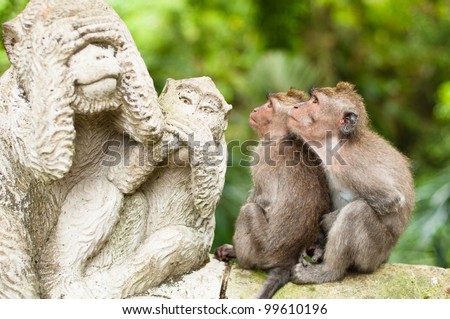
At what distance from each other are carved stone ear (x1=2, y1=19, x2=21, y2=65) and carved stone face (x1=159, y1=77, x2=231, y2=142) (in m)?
0.91

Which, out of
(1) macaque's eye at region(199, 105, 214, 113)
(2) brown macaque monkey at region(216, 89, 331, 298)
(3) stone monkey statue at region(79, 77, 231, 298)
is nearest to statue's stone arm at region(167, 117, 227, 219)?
(3) stone monkey statue at region(79, 77, 231, 298)

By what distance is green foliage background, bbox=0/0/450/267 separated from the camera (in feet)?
26.0

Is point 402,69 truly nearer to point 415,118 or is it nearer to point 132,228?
point 415,118

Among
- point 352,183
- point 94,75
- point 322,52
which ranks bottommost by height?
point 322,52

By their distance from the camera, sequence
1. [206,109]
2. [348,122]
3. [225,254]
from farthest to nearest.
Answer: [225,254] → [348,122] → [206,109]

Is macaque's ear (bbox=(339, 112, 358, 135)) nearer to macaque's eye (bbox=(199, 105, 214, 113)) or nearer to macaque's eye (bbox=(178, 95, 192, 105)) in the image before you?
macaque's eye (bbox=(199, 105, 214, 113))

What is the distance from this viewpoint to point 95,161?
3.60 metres

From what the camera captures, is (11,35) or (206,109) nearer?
(11,35)

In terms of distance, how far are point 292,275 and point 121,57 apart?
5.33 ft

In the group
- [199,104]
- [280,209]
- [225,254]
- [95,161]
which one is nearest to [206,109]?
[199,104]

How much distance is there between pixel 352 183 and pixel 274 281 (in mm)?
759

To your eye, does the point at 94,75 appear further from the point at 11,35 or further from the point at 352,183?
the point at 352,183

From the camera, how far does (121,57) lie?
10.5 ft
